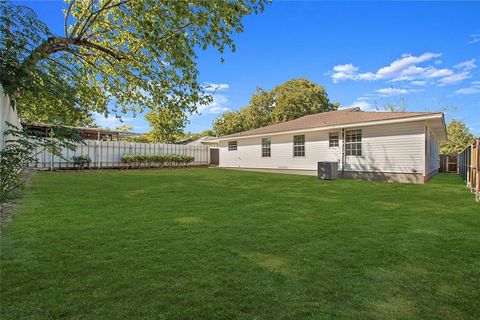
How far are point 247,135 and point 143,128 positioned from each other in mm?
21583

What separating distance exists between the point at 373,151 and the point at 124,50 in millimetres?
11380

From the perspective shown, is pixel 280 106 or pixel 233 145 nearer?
pixel 233 145

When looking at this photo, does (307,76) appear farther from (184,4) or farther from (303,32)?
(184,4)

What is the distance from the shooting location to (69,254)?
3.33m

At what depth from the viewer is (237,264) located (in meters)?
3.11

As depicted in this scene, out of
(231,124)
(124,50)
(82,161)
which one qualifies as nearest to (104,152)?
(82,161)

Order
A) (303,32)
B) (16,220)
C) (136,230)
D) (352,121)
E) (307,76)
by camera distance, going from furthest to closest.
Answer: (307,76)
(352,121)
(303,32)
(16,220)
(136,230)

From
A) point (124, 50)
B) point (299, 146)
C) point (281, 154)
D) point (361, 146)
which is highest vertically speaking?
point (124, 50)


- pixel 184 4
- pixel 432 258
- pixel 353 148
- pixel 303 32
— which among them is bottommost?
pixel 432 258

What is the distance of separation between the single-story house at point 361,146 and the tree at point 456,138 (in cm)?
2911

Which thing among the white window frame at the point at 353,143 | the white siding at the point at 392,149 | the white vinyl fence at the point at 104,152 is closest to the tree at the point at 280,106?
the white vinyl fence at the point at 104,152

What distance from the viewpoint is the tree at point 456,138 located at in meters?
38.3

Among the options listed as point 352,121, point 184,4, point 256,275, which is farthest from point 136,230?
point 352,121

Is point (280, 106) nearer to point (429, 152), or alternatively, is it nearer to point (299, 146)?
point (299, 146)
